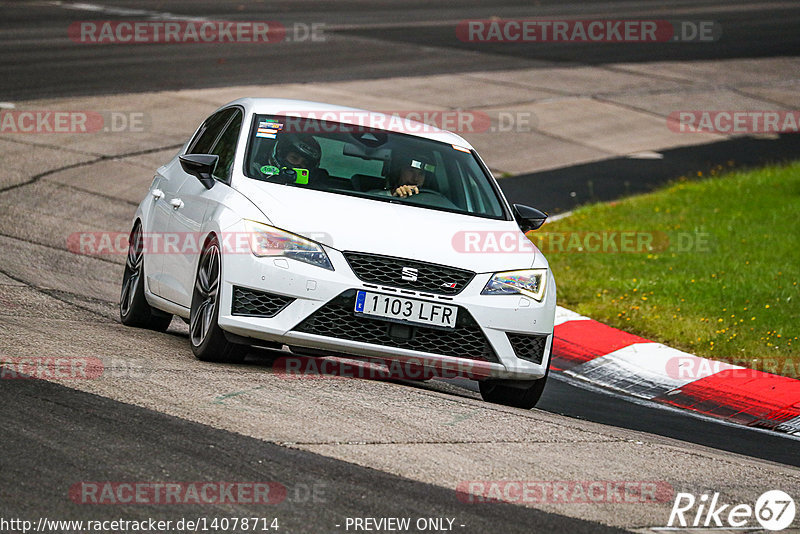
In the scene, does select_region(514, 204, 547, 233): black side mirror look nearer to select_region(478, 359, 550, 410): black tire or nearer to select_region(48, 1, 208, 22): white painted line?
select_region(478, 359, 550, 410): black tire

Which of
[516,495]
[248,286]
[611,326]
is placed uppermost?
[248,286]

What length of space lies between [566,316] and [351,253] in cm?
436

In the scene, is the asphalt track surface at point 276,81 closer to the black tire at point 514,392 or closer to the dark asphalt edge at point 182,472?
the dark asphalt edge at point 182,472

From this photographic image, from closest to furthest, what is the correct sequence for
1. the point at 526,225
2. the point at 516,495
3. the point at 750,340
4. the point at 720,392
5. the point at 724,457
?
the point at 516,495 < the point at 724,457 < the point at 526,225 < the point at 720,392 < the point at 750,340

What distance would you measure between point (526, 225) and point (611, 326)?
8.73 feet

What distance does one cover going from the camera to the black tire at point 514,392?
24.3ft

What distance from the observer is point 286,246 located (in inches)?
269

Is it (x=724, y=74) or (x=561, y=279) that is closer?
(x=561, y=279)

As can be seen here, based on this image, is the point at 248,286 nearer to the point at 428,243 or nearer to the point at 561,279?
the point at 428,243

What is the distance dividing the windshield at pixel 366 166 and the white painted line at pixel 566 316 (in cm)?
261

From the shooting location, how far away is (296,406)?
609 centimetres

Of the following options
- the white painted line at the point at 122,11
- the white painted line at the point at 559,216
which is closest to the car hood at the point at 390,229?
the white painted line at the point at 559,216

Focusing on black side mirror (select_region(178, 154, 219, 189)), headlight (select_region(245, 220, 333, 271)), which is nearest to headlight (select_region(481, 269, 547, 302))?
headlight (select_region(245, 220, 333, 271))

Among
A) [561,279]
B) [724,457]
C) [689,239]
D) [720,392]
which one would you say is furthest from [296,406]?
[689,239]
